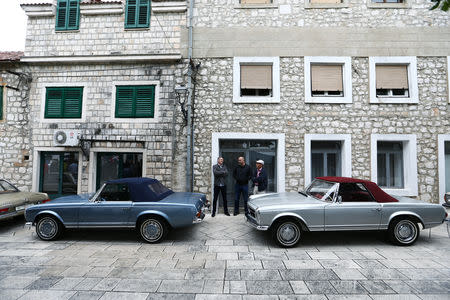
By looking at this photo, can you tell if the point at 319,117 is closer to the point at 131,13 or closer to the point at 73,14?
the point at 131,13

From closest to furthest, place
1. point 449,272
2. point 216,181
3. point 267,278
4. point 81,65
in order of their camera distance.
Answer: point 267,278
point 449,272
point 216,181
point 81,65

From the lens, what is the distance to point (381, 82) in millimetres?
8422

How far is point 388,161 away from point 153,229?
26.6ft

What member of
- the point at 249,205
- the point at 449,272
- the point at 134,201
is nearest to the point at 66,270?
the point at 134,201

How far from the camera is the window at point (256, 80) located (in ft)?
27.5

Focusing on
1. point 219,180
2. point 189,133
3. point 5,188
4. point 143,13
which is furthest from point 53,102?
point 219,180

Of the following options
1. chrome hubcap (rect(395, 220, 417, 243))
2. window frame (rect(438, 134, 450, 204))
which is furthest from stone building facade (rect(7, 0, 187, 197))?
window frame (rect(438, 134, 450, 204))

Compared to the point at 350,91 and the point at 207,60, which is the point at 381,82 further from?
the point at 207,60

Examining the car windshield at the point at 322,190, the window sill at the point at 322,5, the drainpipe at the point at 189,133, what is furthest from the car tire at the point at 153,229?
the window sill at the point at 322,5

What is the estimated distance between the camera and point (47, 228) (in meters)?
5.51

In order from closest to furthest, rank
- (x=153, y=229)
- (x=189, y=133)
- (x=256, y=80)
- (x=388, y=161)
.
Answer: (x=153, y=229) < (x=189, y=133) < (x=388, y=161) < (x=256, y=80)

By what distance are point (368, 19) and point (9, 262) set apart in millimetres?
11880

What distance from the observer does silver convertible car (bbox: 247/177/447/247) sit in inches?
198

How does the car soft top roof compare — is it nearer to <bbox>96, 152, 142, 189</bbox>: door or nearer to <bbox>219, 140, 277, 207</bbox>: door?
<bbox>96, 152, 142, 189</bbox>: door
